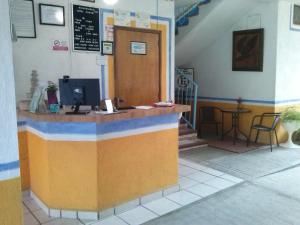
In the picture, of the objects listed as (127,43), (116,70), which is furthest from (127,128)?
(127,43)

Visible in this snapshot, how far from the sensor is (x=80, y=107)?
11.1 ft

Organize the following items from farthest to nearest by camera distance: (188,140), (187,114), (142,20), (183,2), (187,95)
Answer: (187,95) < (187,114) < (183,2) < (188,140) < (142,20)

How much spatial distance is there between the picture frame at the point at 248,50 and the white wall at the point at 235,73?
0.09 metres

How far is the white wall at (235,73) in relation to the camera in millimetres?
5758

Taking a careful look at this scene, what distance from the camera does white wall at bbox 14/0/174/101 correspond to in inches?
145

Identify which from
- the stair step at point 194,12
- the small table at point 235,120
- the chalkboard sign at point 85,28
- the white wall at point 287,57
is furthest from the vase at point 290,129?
the chalkboard sign at point 85,28

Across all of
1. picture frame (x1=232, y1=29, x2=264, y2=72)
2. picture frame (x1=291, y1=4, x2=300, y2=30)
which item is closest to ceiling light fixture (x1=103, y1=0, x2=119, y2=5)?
picture frame (x1=232, y1=29, x2=264, y2=72)

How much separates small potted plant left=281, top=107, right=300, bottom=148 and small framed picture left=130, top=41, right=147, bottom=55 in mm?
3039

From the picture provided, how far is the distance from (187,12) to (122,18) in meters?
2.29

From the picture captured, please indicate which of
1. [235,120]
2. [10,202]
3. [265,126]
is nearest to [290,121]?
[265,126]

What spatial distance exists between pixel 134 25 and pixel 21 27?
1699 mm

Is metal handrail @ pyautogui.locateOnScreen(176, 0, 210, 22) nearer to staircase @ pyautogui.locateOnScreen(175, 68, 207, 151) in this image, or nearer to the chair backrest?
staircase @ pyautogui.locateOnScreen(175, 68, 207, 151)

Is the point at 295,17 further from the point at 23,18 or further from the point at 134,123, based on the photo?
the point at 23,18

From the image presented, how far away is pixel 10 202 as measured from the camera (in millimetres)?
1638
